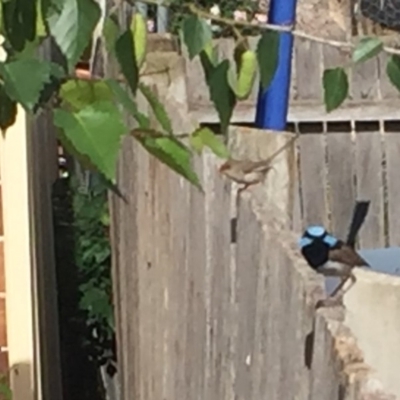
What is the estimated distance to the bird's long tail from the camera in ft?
17.6

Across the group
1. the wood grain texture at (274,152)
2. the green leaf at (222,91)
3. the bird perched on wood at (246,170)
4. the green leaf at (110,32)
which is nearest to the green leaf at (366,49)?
the green leaf at (222,91)

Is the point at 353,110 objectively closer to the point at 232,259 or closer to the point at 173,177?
the point at 173,177

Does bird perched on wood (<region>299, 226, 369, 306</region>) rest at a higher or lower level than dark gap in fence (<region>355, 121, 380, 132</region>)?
lower

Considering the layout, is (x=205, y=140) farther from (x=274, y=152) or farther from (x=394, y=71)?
(x=274, y=152)

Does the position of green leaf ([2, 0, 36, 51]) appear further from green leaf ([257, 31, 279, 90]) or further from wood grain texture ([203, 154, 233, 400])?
wood grain texture ([203, 154, 233, 400])

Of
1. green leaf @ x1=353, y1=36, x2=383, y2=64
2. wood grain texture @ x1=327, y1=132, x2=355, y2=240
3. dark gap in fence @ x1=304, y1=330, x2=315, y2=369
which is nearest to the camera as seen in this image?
green leaf @ x1=353, y1=36, x2=383, y2=64

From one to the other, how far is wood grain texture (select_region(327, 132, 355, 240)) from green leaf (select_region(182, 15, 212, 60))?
12.9 ft

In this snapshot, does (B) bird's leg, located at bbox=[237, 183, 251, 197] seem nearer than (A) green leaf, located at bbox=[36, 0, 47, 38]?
No

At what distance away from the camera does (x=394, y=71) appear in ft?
4.56

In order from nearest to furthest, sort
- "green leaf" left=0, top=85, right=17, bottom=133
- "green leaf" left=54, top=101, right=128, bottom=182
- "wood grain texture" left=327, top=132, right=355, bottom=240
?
"green leaf" left=54, top=101, right=128, bottom=182
"green leaf" left=0, top=85, right=17, bottom=133
"wood grain texture" left=327, top=132, right=355, bottom=240

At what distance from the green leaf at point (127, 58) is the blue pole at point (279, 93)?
7.82 feet

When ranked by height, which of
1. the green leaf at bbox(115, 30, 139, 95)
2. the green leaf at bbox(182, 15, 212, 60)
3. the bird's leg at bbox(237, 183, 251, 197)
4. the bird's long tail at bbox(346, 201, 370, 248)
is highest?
the green leaf at bbox(182, 15, 212, 60)

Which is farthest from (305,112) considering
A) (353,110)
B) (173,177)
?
(173,177)

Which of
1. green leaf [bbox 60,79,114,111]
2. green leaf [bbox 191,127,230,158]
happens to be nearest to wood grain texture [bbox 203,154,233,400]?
green leaf [bbox 191,127,230,158]
